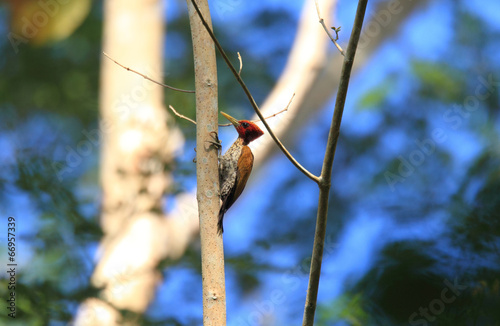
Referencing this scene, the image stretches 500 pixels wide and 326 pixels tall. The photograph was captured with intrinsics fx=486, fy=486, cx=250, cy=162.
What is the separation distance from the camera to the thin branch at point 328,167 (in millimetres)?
1884

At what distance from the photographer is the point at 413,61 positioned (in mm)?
5441

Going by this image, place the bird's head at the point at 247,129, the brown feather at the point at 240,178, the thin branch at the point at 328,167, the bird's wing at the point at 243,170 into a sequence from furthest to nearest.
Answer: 1. the bird's head at the point at 247,129
2. the bird's wing at the point at 243,170
3. the brown feather at the point at 240,178
4. the thin branch at the point at 328,167

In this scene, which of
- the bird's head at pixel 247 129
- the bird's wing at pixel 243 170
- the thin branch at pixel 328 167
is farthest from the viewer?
the bird's head at pixel 247 129

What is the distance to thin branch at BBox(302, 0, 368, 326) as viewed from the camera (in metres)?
1.88

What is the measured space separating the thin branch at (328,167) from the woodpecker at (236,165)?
93 centimetres

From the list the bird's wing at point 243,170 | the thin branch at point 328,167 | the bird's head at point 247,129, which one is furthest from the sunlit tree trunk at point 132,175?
the thin branch at point 328,167

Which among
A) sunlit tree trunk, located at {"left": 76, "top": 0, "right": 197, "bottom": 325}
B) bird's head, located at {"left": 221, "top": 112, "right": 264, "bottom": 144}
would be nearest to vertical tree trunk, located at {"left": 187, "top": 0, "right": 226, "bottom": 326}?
bird's head, located at {"left": 221, "top": 112, "right": 264, "bottom": 144}

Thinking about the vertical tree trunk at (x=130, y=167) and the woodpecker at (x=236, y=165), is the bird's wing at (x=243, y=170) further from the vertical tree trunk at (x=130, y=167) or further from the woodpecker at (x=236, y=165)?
the vertical tree trunk at (x=130, y=167)

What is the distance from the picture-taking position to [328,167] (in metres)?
2.02

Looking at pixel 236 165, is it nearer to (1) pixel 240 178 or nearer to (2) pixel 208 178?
(1) pixel 240 178

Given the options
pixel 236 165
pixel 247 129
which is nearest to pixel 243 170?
pixel 236 165

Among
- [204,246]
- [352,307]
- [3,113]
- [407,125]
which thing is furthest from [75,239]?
[407,125]

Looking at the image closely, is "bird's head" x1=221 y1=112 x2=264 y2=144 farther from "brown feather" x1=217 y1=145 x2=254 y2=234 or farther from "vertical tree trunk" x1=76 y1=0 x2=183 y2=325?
"vertical tree trunk" x1=76 y1=0 x2=183 y2=325

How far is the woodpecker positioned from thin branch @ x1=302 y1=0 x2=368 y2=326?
3.07ft
